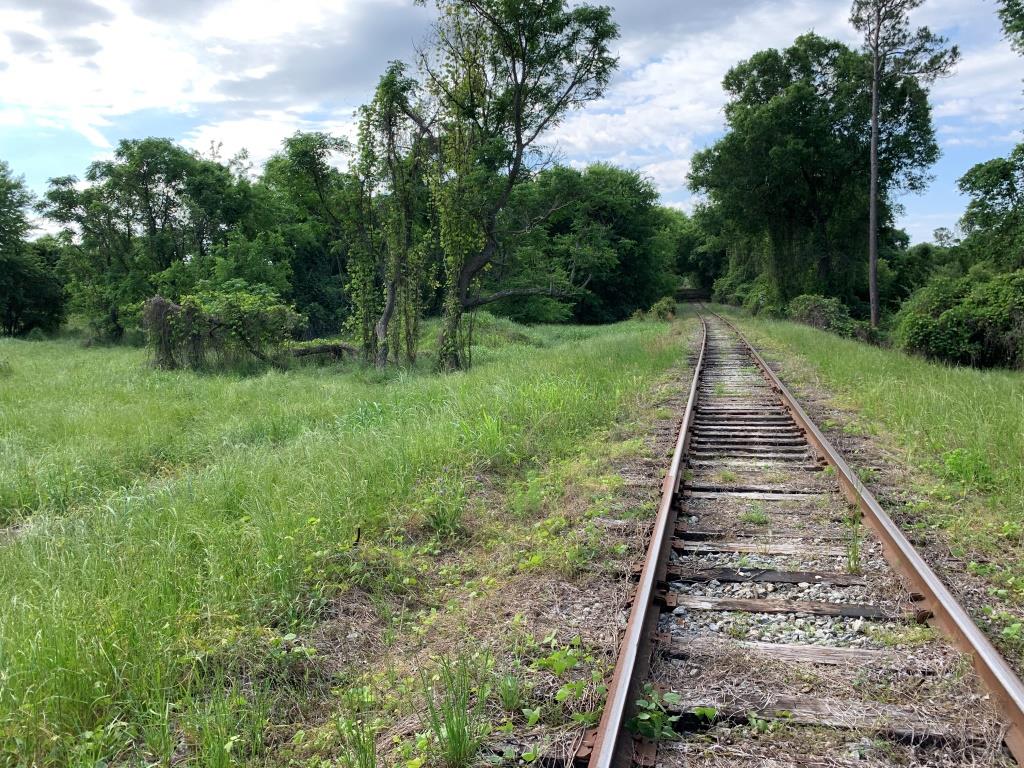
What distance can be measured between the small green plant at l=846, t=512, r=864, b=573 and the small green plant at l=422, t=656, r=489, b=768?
250cm

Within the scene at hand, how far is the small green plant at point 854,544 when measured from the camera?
4.17m

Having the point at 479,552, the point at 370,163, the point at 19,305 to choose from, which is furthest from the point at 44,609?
the point at 19,305

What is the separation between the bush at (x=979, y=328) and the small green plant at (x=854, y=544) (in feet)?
51.7

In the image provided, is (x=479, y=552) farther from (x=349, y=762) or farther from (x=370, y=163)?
(x=370, y=163)

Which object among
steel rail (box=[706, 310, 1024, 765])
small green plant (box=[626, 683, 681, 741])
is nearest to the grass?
steel rail (box=[706, 310, 1024, 765])

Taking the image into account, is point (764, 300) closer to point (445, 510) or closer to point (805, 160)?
point (805, 160)

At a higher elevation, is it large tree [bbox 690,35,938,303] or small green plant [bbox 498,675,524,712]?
large tree [bbox 690,35,938,303]

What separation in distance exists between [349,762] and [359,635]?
4.08ft

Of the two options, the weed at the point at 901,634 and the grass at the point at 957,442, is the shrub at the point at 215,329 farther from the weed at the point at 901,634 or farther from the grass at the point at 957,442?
the weed at the point at 901,634

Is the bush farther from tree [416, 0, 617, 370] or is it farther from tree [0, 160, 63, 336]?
tree [0, 160, 63, 336]

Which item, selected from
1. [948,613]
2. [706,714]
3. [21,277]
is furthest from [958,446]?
[21,277]

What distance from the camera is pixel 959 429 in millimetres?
6953

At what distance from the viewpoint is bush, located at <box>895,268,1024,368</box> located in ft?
57.3

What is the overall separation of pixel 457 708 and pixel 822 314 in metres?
30.5
